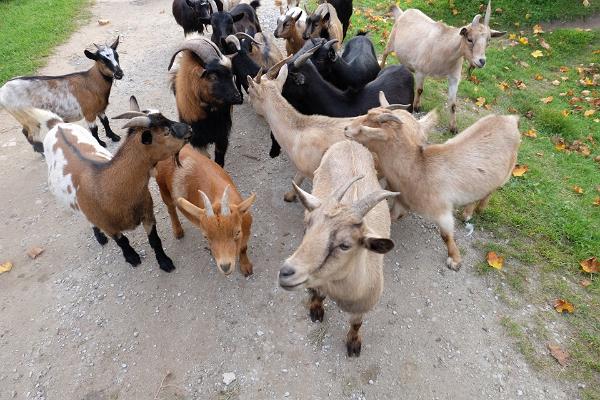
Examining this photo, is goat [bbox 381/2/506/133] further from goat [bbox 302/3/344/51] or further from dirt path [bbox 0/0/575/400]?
dirt path [bbox 0/0/575/400]

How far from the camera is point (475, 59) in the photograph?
6.05 m

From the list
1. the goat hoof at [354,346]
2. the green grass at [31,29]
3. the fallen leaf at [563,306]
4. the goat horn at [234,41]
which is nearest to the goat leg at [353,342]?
the goat hoof at [354,346]

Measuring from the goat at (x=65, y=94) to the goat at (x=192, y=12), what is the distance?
2.59 meters

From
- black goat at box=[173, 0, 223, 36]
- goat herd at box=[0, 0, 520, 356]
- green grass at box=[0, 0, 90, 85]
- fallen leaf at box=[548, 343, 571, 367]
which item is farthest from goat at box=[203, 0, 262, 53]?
fallen leaf at box=[548, 343, 571, 367]

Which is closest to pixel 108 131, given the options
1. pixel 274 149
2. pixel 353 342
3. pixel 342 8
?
pixel 274 149

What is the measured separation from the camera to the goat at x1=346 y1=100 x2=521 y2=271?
4355mm

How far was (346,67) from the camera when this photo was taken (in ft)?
21.3

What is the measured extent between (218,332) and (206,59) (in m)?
3.39

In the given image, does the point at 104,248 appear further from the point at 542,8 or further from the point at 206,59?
the point at 542,8

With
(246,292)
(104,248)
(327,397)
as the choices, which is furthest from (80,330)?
(327,397)

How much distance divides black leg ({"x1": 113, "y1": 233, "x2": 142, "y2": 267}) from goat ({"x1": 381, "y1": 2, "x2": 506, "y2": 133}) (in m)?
5.38

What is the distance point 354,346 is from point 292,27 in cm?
619

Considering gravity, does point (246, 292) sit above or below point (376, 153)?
below

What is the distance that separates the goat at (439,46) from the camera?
605 cm
